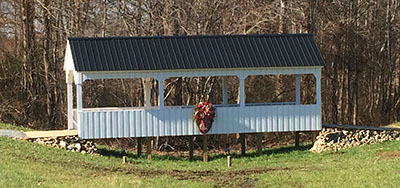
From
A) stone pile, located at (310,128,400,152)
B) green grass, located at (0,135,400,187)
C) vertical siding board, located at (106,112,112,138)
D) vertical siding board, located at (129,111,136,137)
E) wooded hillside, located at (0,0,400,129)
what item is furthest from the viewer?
wooded hillside, located at (0,0,400,129)

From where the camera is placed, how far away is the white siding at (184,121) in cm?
2003

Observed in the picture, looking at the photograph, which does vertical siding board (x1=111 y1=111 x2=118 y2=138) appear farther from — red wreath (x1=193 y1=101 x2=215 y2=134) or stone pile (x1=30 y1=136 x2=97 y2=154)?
red wreath (x1=193 y1=101 x2=215 y2=134)

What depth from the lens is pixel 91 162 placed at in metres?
18.5

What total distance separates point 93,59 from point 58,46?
1120 cm

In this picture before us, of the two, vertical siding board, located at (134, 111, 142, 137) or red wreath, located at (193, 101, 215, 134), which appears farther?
red wreath, located at (193, 101, 215, 134)

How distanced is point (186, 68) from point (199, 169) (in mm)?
3301

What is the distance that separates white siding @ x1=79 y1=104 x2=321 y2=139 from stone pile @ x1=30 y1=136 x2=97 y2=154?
2.00 feet

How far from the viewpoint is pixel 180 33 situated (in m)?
28.7

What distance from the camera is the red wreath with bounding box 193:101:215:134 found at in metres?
20.6

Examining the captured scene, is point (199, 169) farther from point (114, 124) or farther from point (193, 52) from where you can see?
point (193, 52)

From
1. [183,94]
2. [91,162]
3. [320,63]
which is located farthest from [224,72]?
[183,94]

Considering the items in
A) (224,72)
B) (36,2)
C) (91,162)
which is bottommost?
(91,162)

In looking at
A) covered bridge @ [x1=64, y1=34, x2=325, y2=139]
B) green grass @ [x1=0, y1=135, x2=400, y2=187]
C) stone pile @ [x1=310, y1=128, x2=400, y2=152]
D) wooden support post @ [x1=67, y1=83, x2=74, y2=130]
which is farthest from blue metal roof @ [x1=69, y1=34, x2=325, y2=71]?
green grass @ [x1=0, y1=135, x2=400, y2=187]

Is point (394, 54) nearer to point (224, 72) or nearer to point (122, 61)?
point (224, 72)
